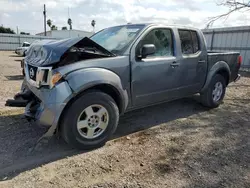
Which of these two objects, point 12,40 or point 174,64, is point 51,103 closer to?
point 174,64

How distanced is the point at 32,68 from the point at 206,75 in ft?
12.1

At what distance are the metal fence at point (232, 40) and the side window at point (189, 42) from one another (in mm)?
9283

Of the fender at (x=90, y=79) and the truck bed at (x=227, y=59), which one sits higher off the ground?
the truck bed at (x=227, y=59)

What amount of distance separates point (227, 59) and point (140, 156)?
373cm

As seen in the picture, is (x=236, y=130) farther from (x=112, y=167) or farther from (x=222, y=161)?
(x=112, y=167)

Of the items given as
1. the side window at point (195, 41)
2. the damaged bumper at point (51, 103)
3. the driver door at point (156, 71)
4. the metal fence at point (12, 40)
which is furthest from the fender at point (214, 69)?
the metal fence at point (12, 40)

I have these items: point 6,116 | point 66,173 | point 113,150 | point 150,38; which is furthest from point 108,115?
point 6,116

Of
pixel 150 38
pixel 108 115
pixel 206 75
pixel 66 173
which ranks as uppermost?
pixel 150 38

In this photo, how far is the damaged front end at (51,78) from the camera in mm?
3016

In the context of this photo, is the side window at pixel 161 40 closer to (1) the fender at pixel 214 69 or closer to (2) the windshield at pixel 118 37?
(2) the windshield at pixel 118 37

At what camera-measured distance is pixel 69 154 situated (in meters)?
3.32

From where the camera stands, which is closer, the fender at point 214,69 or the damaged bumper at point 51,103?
the damaged bumper at point 51,103

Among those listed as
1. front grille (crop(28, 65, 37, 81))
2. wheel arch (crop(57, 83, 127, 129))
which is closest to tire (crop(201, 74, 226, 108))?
wheel arch (crop(57, 83, 127, 129))

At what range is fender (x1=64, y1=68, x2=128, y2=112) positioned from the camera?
3083mm
